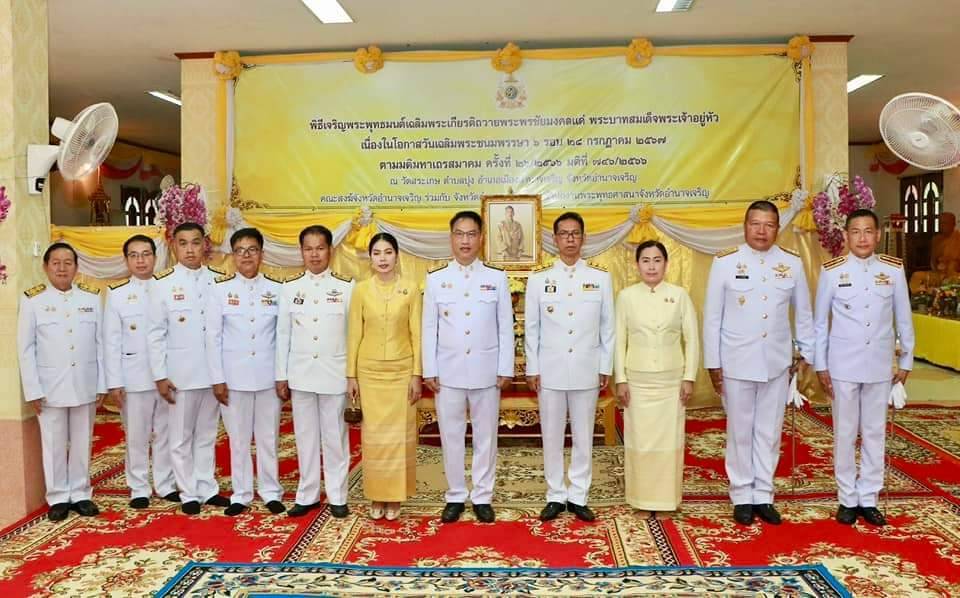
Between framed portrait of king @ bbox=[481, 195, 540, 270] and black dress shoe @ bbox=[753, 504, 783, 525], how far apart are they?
332 cm

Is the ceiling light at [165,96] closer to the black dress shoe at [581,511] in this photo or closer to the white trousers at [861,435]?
the black dress shoe at [581,511]

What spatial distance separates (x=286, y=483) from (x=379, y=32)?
4.00m

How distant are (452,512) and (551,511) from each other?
0.50 metres

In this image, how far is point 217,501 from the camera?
14.9ft

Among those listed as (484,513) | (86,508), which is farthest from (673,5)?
(86,508)

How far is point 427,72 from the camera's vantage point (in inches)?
297

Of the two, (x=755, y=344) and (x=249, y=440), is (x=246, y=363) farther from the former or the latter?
(x=755, y=344)

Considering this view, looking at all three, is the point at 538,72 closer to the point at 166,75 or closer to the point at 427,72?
the point at 427,72

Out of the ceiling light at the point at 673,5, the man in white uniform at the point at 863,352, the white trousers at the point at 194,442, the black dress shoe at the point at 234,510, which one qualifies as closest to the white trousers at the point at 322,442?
the black dress shoe at the point at 234,510

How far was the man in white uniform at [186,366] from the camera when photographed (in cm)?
452

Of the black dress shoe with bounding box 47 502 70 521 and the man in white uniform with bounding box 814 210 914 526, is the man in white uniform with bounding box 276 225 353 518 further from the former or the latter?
the man in white uniform with bounding box 814 210 914 526

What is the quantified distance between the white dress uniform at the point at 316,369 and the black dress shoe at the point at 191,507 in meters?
0.54

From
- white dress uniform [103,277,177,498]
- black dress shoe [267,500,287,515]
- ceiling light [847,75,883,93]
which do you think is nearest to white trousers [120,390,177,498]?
white dress uniform [103,277,177,498]

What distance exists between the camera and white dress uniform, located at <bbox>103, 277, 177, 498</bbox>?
4512mm
